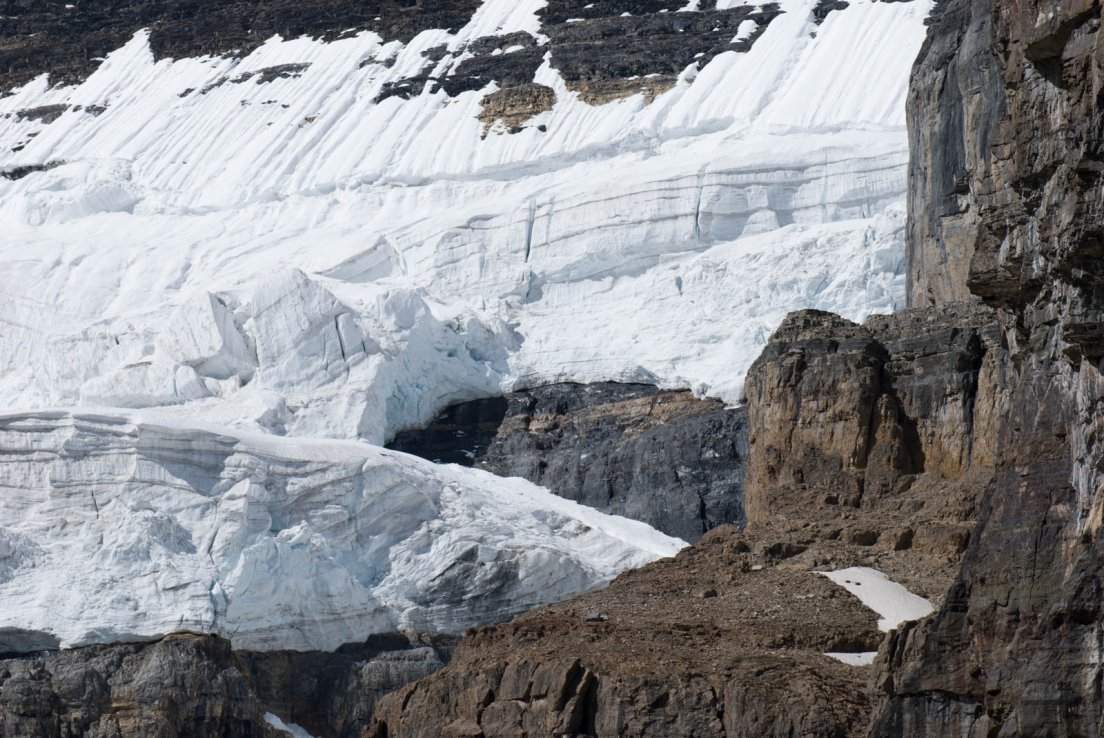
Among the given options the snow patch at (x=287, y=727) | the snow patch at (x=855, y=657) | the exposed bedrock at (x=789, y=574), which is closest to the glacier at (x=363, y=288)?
the snow patch at (x=287, y=727)

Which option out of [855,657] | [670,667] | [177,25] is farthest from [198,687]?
[177,25]

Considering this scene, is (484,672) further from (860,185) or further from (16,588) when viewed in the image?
(860,185)

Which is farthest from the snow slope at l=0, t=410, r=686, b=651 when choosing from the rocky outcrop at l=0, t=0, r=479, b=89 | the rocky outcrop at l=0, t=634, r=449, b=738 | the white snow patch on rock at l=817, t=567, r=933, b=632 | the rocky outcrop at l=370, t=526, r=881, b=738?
the rocky outcrop at l=0, t=0, r=479, b=89

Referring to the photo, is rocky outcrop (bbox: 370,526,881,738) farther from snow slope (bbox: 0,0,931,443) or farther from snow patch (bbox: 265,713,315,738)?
snow slope (bbox: 0,0,931,443)

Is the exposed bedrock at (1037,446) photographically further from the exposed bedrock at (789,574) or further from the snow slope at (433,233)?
the snow slope at (433,233)

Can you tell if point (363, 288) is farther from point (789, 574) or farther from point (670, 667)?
point (670, 667)

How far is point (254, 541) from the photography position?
199 ft

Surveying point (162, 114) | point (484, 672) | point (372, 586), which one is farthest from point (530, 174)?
point (484, 672)

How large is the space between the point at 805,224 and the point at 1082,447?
1809 inches

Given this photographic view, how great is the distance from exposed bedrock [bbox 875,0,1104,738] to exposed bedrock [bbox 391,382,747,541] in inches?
1268

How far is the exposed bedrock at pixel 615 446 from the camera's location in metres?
66.2

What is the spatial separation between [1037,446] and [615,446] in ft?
127

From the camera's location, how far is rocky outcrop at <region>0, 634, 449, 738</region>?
57531 millimetres

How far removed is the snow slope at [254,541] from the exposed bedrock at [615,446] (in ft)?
8.07
